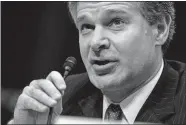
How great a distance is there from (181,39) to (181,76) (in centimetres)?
16

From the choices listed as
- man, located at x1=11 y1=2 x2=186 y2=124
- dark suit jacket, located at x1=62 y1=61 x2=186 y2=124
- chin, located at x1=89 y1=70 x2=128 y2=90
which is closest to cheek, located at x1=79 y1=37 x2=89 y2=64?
man, located at x1=11 y1=2 x2=186 y2=124

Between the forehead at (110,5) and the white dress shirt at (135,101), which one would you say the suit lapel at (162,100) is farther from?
the forehead at (110,5)

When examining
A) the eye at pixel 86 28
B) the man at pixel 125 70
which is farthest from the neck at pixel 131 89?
the eye at pixel 86 28

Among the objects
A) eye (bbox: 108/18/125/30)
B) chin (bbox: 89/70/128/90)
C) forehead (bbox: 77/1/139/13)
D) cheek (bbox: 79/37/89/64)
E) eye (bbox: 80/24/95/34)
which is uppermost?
forehead (bbox: 77/1/139/13)

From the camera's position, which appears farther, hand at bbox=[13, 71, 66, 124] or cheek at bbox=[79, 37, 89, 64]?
cheek at bbox=[79, 37, 89, 64]

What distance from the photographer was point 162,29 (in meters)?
1.34

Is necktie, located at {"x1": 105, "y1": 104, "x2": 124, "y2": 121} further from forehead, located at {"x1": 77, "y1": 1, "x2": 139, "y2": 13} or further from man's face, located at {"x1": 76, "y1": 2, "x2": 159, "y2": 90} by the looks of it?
forehead, located at {"x1": 77, "y1": 1, "x2": 139, "y2": 13}

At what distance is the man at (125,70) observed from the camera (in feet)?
4.05

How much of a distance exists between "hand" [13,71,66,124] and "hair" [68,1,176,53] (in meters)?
0.36

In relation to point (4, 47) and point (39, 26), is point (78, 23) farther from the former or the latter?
Result: point (4, 47)

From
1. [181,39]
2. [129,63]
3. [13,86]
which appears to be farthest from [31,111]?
[181,39]

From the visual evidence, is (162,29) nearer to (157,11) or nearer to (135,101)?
(157,11)

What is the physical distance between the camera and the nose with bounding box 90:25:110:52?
4.01 feet

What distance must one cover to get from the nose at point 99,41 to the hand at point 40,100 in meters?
0.17
